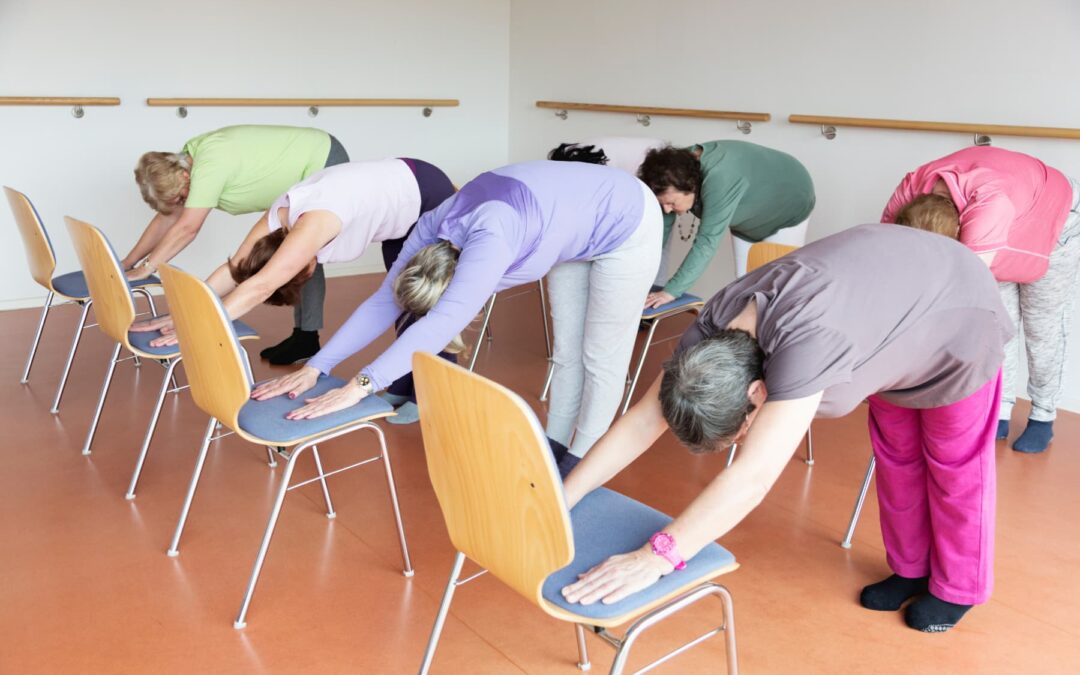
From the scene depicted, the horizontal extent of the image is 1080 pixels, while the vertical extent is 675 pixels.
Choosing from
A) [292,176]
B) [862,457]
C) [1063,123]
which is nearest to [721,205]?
[862,457]

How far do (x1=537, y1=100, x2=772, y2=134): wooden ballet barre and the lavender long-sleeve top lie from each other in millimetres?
2459

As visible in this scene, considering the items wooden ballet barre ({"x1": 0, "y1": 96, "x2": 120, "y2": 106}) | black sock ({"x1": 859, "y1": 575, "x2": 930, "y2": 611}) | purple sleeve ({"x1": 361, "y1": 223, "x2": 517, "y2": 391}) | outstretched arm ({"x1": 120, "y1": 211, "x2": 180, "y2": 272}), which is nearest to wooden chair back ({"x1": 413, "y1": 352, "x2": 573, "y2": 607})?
purple sleeve ({"x1": 361, "y1": 223, "x2": 517, "y2": 391})

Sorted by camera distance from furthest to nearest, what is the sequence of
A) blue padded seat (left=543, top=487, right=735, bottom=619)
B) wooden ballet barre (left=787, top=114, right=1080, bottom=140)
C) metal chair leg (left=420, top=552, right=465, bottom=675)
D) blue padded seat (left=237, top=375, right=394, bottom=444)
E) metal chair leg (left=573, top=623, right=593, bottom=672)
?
wooden ballet barre (left=787, top=114, right=1080, bottom=140) < blue padded seat (left=237, top=375, right=394, bottom=444) < metal chair leg (left=573, top=623, right=593, bottom=672) < metal chair leg (left=420, top=552, right=465, bottom=675) < blue padded seat (left=543, top=487, right=735, bottom=619)

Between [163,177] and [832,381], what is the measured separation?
2824mm

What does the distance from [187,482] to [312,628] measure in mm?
1025

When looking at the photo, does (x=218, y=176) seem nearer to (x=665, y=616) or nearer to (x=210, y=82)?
(x=210, y=82)

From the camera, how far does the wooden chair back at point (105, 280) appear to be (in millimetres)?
2711

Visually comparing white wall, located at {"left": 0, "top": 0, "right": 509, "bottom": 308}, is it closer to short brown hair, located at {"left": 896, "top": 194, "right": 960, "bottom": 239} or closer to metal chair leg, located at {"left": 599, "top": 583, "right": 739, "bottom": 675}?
short brown hair, located at {"left": 896, "top": 194, "right": 960, "bottom": 239}

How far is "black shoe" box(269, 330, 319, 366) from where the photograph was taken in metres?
4.24

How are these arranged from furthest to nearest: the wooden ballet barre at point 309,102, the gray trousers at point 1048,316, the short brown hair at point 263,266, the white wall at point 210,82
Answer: the wooden ballet barre at point 309,102, the white wall at point 210,82, the gray trousers at point 1048,316, the short brown hair at point 263,266

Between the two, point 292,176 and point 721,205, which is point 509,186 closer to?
point 721,205

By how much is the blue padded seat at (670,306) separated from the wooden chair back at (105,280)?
1.71m

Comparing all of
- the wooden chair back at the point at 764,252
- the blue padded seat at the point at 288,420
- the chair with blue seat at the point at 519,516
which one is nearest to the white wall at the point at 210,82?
the blue padded seat at the point at 288,420

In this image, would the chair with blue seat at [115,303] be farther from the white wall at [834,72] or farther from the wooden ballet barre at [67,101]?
the white wall at [834,72]
